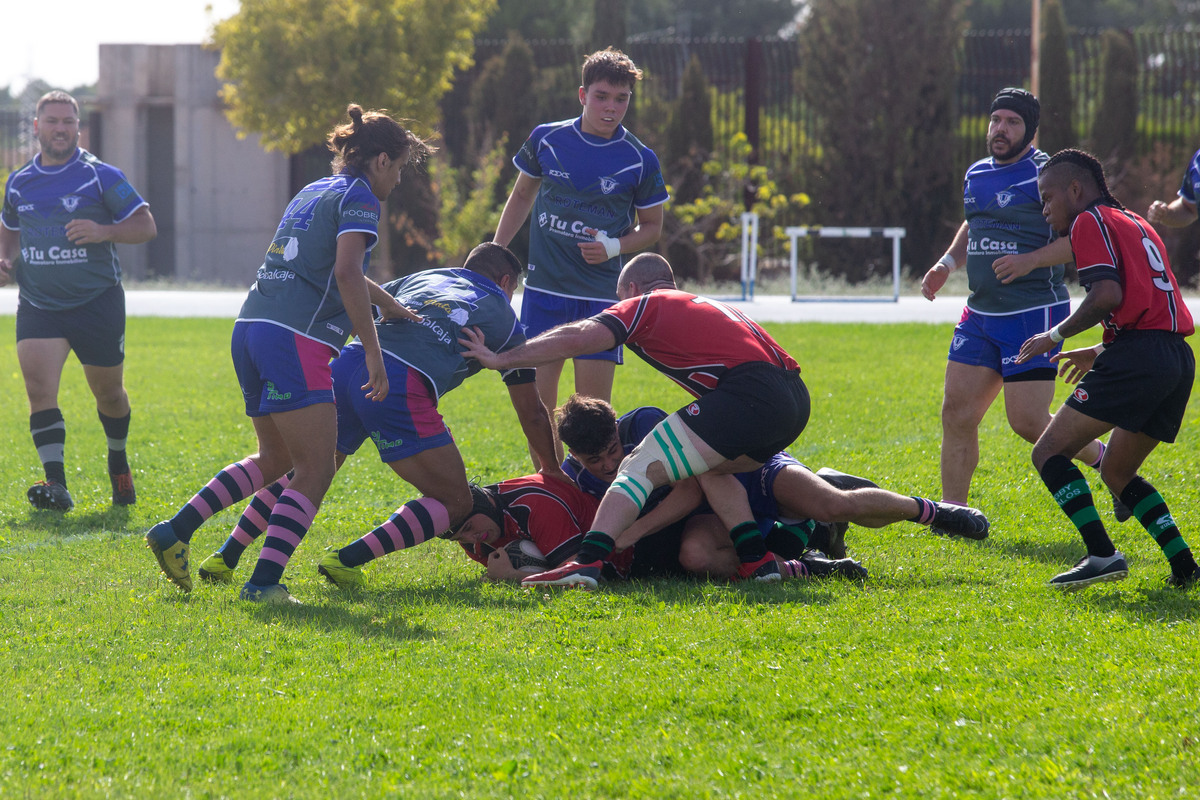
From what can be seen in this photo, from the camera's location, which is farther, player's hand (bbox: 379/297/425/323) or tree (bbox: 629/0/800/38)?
tree (bbox: 629/0/800/38)

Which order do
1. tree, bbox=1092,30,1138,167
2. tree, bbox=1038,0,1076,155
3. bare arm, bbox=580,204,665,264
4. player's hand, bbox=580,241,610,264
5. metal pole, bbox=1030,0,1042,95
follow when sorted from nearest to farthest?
player's hand, bbox=580,241,610,264, bare arm, bbox=580,204,665,264, metal pole, bbox=1030,0,1042,95, tree, bbox=1092,30,1138,167, tree, bbox=1038,0,1076,155

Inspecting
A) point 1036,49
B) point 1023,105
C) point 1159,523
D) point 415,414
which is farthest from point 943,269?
point 1036,49

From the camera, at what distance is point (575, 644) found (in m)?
4.00

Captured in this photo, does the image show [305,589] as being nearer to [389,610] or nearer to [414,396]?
[389,610]

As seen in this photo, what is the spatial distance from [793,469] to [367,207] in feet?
6.74

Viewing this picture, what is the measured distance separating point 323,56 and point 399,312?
1950 cm

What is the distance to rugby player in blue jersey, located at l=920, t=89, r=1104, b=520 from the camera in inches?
229

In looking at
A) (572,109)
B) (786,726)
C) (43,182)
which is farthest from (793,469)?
(572,109)

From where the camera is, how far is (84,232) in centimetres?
655

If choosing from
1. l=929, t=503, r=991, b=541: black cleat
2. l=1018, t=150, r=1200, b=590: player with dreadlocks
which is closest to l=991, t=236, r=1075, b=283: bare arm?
l=1018, t=150, r=1200, b=590: player with dreadlocks

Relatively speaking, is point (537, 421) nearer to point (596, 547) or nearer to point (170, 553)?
point (596, 547)

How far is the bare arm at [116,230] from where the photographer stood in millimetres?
6535

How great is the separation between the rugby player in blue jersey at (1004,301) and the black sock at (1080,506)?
1137 mm

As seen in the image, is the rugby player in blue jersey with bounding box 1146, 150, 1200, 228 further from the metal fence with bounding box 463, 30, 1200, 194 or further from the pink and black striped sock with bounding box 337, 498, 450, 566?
the metal fence with bounding box 463, 30, 1200, 194
